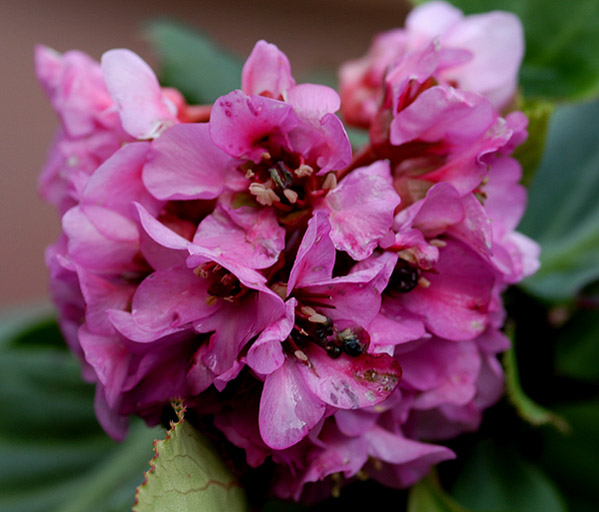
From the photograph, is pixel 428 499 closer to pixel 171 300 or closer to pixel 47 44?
A: pixel 171 300

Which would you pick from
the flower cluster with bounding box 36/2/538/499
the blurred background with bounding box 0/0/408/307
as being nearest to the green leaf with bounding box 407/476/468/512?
the flower cluster with bounding box 36/2/538/499

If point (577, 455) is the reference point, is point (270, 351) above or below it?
above

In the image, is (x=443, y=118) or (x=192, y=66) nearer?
(x=443, y=118)

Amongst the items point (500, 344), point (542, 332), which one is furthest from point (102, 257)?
point (542, 332)

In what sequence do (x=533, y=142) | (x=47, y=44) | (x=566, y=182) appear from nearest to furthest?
1. (x=533, y=142)
2. (x=566, y=182)
3. (x=47, y=44)

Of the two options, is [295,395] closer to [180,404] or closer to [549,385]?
[180,404]

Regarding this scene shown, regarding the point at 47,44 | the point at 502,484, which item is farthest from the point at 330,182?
the point at 47,44

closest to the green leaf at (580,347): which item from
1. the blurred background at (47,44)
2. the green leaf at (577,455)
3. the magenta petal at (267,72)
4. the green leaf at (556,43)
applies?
the green leaf at (577,455)
